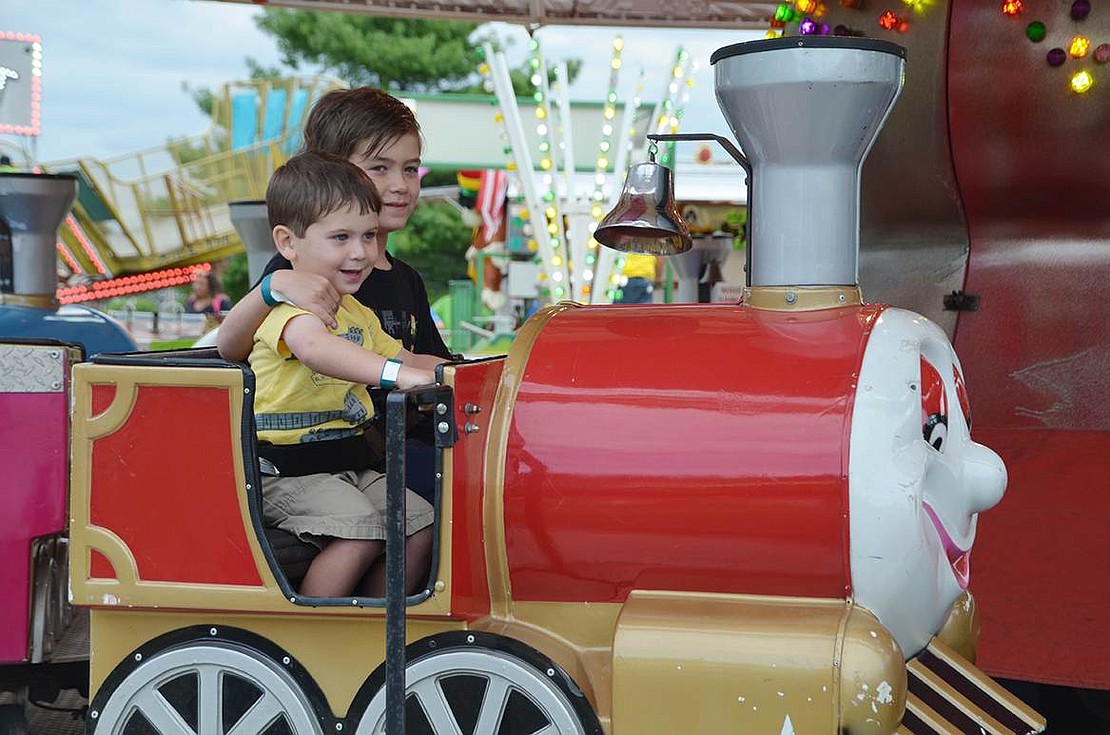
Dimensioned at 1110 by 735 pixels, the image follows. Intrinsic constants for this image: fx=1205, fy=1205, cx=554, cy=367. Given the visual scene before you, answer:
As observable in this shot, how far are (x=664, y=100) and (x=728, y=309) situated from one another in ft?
26.5

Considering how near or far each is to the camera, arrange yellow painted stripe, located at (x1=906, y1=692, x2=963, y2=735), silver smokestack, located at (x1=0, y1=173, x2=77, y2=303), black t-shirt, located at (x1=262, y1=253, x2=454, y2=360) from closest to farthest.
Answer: yellow painted stripe, located at (x1=906, y1=692, x2=963, y2=735)
black t-shirt, located at (x1=262, y1=253, x2=454, y2=360)
silver smokestack, located at (x1=0, y1=173, x2=77, y2=303)

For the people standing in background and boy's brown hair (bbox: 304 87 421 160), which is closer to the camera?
boy's brown hair (bbox: 304 87 421 160)

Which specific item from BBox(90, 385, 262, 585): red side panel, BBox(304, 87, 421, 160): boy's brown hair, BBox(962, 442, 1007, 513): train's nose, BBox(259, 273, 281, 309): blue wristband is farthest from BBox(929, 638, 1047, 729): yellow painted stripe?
BBox(304, 87, 421, 160): boy's brown hair

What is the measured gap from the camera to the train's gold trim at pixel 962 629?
7.32 feet

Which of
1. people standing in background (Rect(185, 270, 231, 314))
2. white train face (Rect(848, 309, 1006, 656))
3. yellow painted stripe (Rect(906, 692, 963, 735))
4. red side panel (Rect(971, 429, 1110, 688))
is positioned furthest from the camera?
people standing in background (Rect(185, 270, 231, 314))

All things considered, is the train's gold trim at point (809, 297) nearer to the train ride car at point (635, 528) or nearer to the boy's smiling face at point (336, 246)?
the train ride car at point (635, 528)

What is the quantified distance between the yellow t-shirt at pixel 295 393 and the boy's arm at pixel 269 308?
0.09 feet

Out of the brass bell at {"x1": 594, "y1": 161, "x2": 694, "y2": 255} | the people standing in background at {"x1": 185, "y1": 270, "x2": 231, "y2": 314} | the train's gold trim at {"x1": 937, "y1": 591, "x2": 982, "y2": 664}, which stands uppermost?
the brass bell at {"x1": 594, "y1": 161, "x2": 694, "y2": 255}

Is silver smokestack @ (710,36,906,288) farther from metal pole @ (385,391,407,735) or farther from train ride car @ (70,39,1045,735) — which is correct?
metal pole @ (385,391,407,735)

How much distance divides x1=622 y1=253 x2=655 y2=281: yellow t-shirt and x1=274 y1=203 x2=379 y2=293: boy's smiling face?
977 cm

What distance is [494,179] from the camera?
1416 centimetres

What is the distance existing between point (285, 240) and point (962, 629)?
4.76ft

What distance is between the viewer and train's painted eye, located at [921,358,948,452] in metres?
1.98

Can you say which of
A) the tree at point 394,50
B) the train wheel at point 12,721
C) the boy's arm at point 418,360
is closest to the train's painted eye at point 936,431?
the boy's arm at point 418,360
